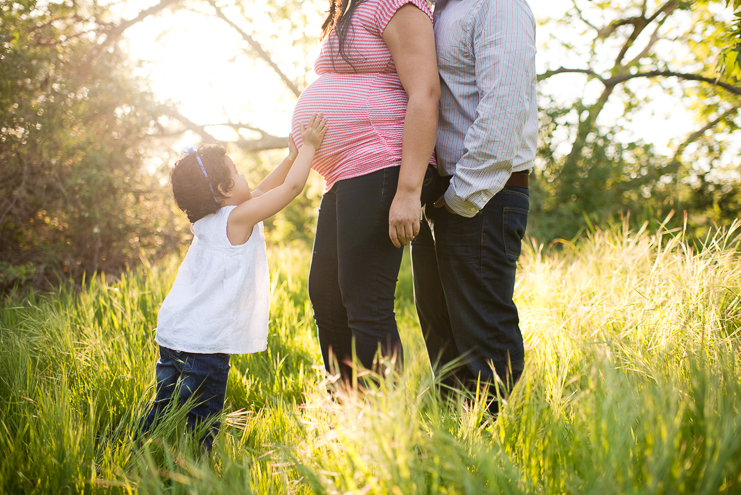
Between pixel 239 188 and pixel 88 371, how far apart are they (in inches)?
41.7

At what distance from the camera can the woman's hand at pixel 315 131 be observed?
1.61 m

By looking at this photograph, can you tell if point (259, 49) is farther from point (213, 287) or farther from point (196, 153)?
point (213, 287)

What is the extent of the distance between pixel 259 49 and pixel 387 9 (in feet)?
27.0

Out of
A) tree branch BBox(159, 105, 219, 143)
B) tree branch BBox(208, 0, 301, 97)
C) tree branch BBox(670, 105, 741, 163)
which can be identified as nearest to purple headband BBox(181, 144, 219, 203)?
tree branch BBox(159, 105, 219, 143)

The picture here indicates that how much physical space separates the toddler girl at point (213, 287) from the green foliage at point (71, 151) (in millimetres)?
3161

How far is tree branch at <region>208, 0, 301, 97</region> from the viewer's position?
26.8 ft

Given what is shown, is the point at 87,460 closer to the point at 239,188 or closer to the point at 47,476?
the point at 47,476

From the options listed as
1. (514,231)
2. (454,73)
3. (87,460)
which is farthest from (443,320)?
(87,460)

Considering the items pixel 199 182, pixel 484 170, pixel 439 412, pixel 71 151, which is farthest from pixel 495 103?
pixel 71 151

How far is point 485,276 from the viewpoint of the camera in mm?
1505

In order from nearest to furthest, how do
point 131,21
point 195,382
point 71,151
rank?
1. point 195,382
2. point 71,151
3. point 131,21

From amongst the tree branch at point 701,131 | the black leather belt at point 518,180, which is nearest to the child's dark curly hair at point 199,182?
the black leather belt at point 518,180

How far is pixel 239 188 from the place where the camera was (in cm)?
193

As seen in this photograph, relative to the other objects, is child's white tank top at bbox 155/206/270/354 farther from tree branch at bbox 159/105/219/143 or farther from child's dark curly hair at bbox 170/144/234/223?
tree branch at bbox 159/105/219/143
